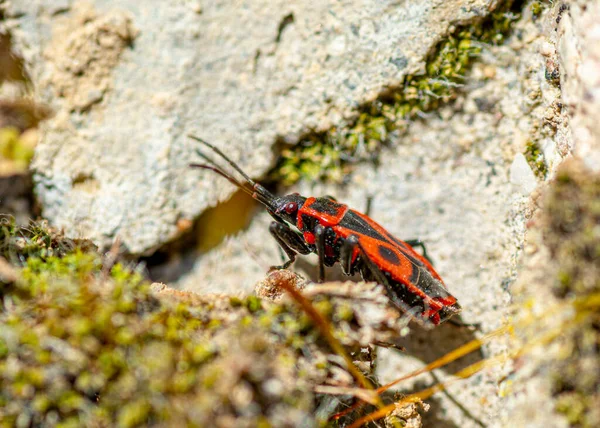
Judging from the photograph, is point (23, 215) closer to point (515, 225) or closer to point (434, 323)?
point (434, 323)

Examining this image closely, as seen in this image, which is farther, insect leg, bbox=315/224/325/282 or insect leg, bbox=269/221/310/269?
insect leg, bbox=269/221/310/269

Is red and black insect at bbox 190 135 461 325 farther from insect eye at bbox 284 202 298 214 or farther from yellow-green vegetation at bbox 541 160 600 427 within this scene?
yellow-green vegetation at bbox 541 160 600 427

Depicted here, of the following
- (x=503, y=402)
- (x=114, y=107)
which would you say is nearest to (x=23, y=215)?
(x=114, y=107)

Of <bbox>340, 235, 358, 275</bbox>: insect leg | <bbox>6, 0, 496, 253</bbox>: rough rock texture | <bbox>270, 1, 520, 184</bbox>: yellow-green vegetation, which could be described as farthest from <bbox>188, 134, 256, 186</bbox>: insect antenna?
<bbox>340, 235, 358, 275</bbox>: insect leg

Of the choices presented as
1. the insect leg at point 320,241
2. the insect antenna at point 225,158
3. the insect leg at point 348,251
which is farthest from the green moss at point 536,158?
the insect antenna at point 225,158

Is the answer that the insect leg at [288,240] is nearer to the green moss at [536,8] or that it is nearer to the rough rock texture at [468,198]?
the rough rock texture at [468,198]

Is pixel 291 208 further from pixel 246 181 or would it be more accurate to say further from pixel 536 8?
pixel 536 8
